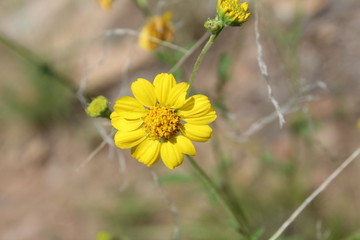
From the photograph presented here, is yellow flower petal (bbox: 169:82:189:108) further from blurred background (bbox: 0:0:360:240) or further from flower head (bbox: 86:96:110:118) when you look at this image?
blurred background (bbox: 0:0:360:240)

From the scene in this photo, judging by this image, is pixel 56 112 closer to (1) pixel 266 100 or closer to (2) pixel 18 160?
(2) pixel 18 160

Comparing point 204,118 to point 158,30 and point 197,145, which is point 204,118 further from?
point 197,145

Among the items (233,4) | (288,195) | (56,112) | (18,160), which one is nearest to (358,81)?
(288,195)

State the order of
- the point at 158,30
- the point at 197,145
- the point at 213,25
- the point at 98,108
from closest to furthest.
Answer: the point at 213,25 → the point at 98,108 → the point at 158,30 → the point at 197,145

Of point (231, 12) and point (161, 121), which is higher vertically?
point (231, 12)

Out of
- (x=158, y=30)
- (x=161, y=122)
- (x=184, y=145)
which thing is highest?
(x=158, y=30)

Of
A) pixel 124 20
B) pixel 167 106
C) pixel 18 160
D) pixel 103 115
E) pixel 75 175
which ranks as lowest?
pixel 167 106

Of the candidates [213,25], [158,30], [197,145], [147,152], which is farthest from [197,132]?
[197,145]

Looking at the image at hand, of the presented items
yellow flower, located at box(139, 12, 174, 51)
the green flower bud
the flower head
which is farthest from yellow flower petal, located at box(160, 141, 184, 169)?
yellow flower, located at box(139, 12, 174, 51)
